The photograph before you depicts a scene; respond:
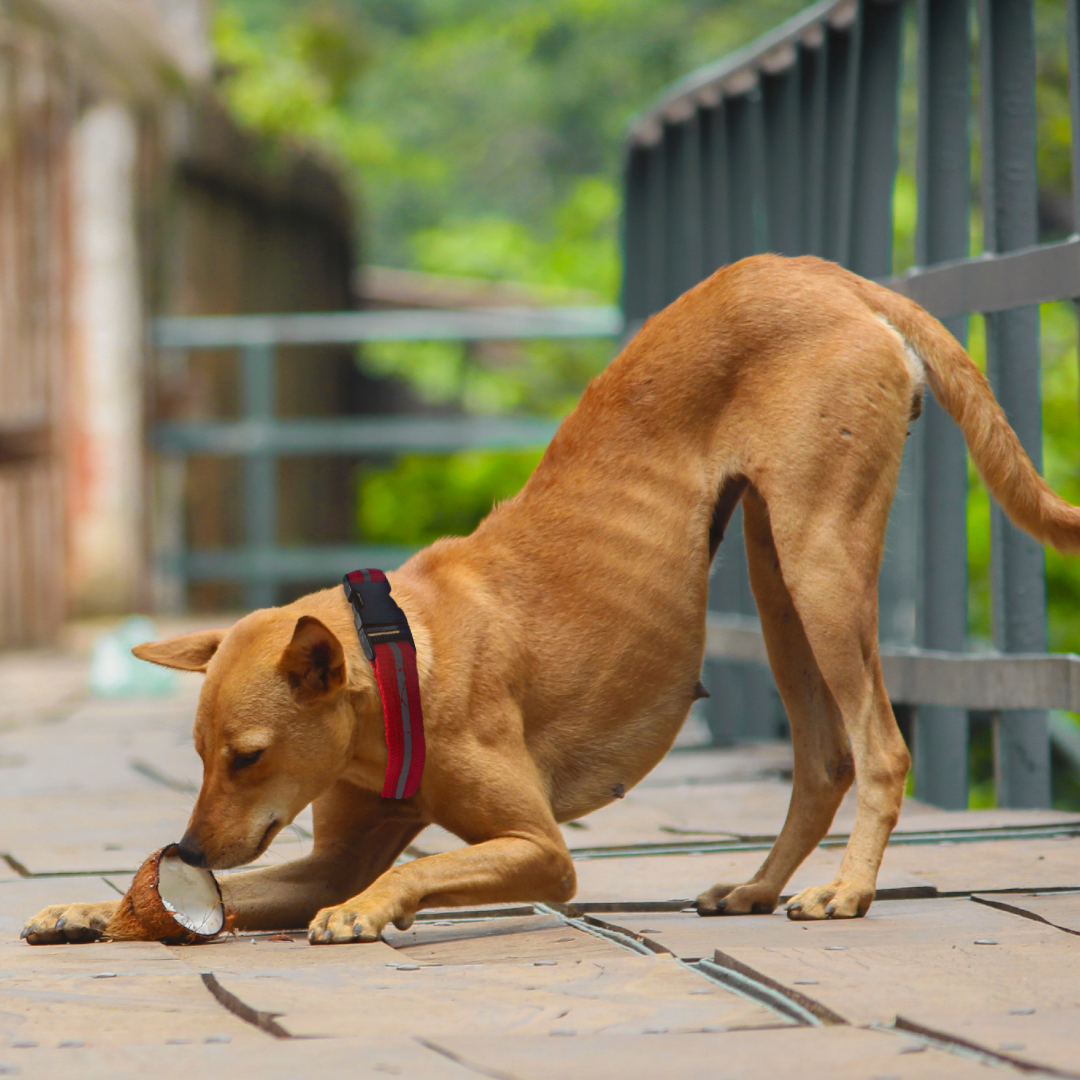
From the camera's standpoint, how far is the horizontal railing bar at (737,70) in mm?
5365

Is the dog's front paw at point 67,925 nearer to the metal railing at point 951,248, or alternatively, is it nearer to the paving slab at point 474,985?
the paving slab at point 474,985

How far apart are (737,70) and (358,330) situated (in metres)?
5.05

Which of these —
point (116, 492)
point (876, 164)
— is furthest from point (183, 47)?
point (876, 164)

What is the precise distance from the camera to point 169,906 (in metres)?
2.95

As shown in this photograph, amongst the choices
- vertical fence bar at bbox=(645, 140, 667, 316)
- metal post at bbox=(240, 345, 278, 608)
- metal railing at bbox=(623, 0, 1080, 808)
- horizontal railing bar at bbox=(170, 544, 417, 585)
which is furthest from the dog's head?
metal post at bbox=(240, 345, 278, 608)

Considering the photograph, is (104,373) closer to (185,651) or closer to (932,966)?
(185,651)

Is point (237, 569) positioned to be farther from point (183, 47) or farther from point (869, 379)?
point (869, 379)

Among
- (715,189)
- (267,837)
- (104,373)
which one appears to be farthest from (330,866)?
(104,373)

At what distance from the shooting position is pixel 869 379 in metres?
3.23

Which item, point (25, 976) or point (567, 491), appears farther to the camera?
point (567, 491)

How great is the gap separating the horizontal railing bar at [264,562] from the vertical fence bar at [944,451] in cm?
639

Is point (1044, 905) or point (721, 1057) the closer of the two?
point (721, 1057)

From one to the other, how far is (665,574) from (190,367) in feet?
28.9

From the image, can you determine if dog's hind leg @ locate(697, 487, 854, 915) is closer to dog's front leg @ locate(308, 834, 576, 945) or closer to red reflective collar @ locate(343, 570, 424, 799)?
dog's front leg @ locate(308, 834, 576, 945)
